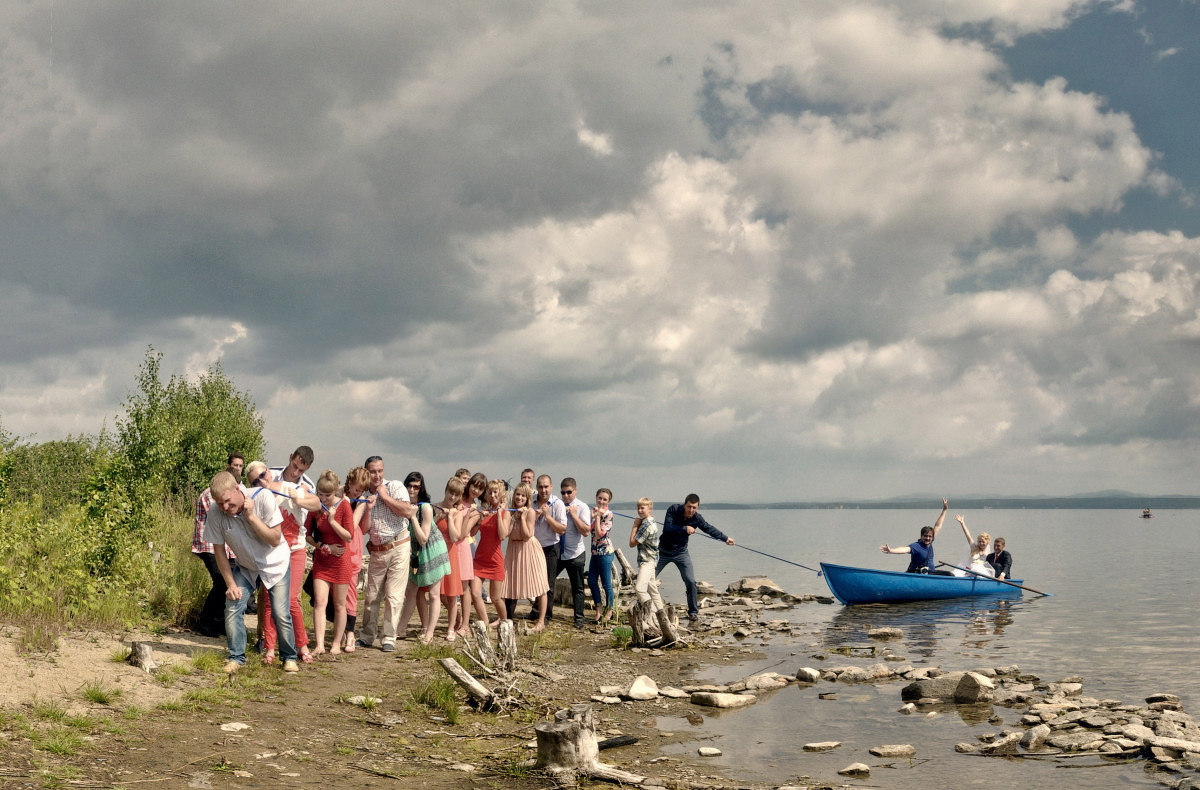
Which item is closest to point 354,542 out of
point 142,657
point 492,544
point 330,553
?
point 330,553

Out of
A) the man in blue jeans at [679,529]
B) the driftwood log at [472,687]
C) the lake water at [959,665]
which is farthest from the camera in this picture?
the man in blue jeans at [679,529]

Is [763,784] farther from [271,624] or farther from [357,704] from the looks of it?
[271,624]

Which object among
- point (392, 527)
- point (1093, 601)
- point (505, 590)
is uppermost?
point (392, 527)

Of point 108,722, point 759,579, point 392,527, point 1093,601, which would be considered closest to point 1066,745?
point 392,527

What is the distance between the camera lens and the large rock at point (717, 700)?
943 centimetres

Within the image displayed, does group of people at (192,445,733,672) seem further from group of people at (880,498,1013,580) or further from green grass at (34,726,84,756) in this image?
group of people at (880,498,1013,580)

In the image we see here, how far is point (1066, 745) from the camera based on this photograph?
316 inches

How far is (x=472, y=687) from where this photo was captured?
8266 mm

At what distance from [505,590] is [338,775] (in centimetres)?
589

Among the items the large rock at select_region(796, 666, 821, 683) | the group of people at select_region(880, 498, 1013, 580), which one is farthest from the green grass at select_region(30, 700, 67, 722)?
the group of people at select_region(880, 498, 1013, 580)

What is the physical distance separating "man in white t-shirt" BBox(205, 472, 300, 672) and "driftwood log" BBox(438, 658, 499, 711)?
5.89 ft

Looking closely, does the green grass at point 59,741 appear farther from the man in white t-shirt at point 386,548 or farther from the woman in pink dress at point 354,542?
the man in white t-shirt at point 386,548

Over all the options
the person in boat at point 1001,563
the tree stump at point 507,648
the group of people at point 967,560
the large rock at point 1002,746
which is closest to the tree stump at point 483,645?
the tree stump at point 507,648

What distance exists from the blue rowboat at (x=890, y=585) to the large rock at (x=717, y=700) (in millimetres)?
10274
